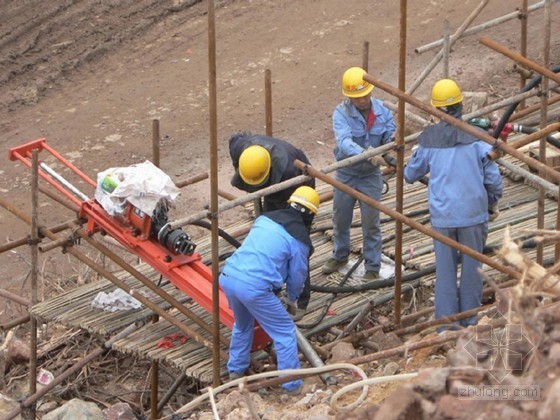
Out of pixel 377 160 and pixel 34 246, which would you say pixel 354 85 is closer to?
pixel 377 160

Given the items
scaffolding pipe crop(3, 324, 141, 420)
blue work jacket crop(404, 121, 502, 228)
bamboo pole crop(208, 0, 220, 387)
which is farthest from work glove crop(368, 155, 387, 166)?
scaffolding pipe crop(3, 324, 141, 420)

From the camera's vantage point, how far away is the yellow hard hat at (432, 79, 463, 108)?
734 cm

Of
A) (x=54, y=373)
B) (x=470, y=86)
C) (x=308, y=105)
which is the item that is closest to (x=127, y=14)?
(x=308, y=105)

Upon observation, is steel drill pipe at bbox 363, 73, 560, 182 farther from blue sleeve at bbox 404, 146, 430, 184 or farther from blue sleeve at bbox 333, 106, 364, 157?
blue sleeve at bbox 333, 106, 364, 157

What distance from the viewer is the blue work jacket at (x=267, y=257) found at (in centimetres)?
704

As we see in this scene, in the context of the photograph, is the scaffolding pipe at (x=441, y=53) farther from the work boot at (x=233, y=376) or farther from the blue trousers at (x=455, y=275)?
the work boot at (x=233, y=376)

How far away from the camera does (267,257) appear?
7066 mm

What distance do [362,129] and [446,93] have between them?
1.24m

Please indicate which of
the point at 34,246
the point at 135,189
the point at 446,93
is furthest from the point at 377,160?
the point at 34,246

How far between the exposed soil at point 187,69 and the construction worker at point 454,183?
5.23 m

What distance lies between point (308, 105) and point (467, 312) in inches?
282

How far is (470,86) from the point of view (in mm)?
14164

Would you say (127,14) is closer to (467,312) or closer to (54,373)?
(54,373)

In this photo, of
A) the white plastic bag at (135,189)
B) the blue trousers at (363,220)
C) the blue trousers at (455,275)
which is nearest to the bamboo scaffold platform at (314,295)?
the blue trousers at (363,220)
